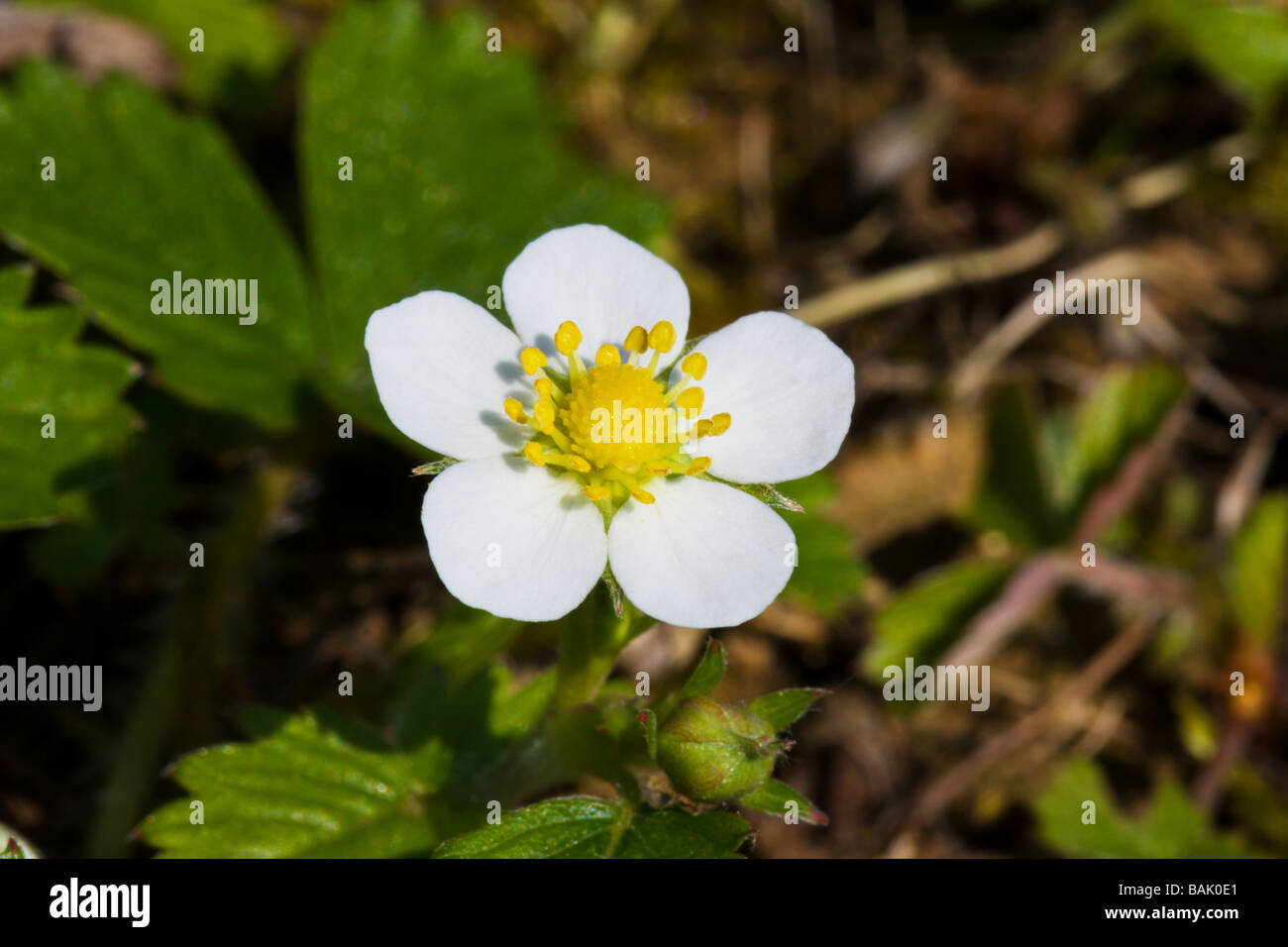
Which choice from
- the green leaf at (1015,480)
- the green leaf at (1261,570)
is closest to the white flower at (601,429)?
the green leaf at (1015,480)

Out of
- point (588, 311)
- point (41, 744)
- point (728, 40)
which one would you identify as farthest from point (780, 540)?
point (728, 40)

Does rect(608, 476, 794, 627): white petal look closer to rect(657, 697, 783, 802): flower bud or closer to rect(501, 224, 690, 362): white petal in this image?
rect(657, 697, 783, 802): flower bud

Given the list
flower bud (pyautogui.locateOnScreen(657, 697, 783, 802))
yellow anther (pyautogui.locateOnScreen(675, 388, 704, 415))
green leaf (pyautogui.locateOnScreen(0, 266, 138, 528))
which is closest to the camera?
flower bud (pyautogui.locateOnScreen(657, 697, 783, 802))

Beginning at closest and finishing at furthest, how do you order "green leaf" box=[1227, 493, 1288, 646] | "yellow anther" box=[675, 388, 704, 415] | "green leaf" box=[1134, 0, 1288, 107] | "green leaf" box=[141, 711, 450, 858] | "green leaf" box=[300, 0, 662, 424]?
1. "yellow anther" box=[675, 388, 704, 415]
2. "green leaf" box=[141, 711, 450, 858]
3. "green leaf" box=[300, 0, 662, 424]
4. "green leaf" box=[1227, 493, 1288, 646]
5. "green leaf" box=[1134, 0, 1288, 107]

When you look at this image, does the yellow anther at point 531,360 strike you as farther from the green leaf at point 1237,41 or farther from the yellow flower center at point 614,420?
the green leaf at point 1237,41

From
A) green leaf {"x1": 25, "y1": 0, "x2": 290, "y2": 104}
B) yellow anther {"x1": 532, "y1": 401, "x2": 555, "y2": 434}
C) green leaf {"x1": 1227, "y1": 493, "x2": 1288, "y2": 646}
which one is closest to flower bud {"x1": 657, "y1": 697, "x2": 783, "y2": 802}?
yellow anther {"x1": 532, "y1": 401, "x2": 555, "y2": 434}

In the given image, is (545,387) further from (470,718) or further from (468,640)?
(470,718)
